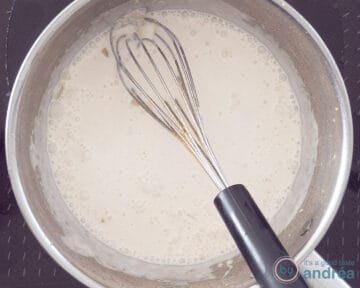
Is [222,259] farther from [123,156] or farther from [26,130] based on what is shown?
[26,130]

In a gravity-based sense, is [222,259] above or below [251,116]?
below

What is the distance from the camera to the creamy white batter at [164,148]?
2.81 feet

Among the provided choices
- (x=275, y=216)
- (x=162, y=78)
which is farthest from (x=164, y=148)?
(x=275, y=216)

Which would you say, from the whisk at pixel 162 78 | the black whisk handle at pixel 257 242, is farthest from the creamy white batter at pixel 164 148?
the black whisk handle at pixel 257 242

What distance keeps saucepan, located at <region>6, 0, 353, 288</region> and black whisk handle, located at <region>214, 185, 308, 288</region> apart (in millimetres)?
96

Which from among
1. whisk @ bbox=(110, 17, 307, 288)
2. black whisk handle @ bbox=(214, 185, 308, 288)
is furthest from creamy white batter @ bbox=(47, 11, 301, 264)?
black whisk handle @ bbox=(214, 185, 308, 288)

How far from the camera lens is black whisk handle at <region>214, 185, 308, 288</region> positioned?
0.65 metres

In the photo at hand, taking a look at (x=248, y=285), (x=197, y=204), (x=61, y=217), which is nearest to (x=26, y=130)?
(x=61, y=217)

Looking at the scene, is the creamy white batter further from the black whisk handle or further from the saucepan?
the black whisk handle

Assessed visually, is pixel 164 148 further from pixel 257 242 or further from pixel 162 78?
pixel 257 242

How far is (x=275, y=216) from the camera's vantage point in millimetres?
890

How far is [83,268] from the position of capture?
2.55 ft

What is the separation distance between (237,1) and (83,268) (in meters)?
0.46

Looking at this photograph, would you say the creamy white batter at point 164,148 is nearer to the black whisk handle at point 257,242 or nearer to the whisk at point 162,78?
the whisk at point 162,78
